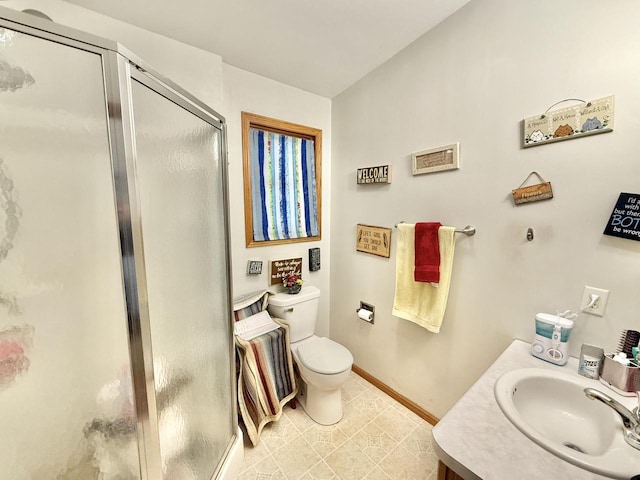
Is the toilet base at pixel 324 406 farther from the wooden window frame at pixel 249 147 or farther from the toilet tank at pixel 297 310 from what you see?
the wooden window frame at pixel 249 147

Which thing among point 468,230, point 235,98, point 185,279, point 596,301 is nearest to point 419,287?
point 468,230

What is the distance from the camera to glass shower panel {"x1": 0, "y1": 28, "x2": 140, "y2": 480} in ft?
2.13

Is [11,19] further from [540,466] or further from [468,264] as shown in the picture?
[468,264]

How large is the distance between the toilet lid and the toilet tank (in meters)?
0.12

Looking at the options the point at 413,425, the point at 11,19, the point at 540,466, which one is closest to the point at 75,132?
the point at 11,19

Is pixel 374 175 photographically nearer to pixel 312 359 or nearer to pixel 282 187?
pixel 282 187

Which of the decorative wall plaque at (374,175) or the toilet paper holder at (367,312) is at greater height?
the decorative wall plaque at (374,175)

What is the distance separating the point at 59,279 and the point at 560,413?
1721mm

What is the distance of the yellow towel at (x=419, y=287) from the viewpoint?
1.37 m

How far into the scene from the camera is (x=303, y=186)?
81.0 inches

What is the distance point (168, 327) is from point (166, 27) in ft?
5.02

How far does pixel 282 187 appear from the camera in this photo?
1960 mm

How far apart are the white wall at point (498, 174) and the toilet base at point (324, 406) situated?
0.46 meters

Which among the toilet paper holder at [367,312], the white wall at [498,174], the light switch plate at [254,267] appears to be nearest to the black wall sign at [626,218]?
the white wall at [498,174]
